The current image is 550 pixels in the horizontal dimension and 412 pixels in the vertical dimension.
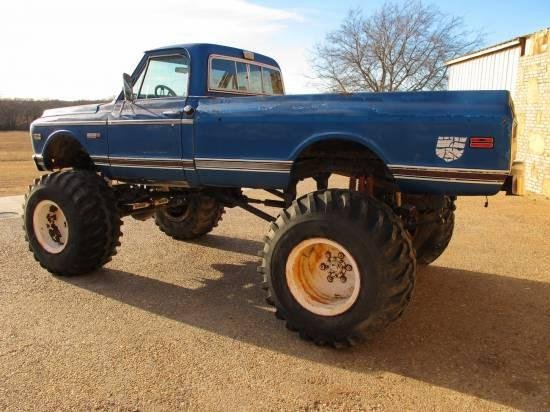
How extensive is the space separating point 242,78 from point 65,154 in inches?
90.0

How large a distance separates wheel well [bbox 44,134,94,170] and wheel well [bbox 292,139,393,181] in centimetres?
271

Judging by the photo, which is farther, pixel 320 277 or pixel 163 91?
pixel 163 91

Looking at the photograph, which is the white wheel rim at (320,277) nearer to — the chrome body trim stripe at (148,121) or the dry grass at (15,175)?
the chrome body trim stripe at (148,121)

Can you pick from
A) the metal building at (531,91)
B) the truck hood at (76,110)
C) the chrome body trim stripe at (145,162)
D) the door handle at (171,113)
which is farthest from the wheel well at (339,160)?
the metal building at (531,91)

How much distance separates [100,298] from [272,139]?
7.13 ft

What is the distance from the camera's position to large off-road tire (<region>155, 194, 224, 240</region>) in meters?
6.31

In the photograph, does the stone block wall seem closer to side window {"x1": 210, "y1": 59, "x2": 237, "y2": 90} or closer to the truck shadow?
the truck shadow

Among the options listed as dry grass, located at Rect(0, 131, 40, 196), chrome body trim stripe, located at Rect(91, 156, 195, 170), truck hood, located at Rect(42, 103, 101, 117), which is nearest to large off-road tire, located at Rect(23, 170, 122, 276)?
chrome body trim stripe, located at Rect(91, 156, 195, 170)

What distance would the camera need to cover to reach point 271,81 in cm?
566

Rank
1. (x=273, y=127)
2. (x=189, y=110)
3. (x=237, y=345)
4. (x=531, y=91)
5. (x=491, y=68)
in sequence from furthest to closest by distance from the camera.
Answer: (x=491, y=68) < (x=531, y=91) < (x=189, y=110) < (x=273, y=127) < (x=237, y=345)

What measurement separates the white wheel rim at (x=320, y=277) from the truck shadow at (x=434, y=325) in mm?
322

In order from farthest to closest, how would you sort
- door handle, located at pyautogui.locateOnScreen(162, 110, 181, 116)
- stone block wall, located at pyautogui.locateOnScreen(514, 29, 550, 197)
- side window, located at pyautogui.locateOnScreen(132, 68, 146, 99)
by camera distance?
1. stone block wall, located at pyautogui.locateOnScreen(514, 29, 550, 197)
2. side window, located at pyautogui.locateOnScreen(132, 68, 146, 99)
3. door handle, located at pyautogui.locateOnScreen(162, 110, 181, 116)

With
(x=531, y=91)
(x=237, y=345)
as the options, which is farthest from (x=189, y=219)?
(x=531, y=91)

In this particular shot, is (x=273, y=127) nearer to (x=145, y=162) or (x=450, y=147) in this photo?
(x=450, y=147)
